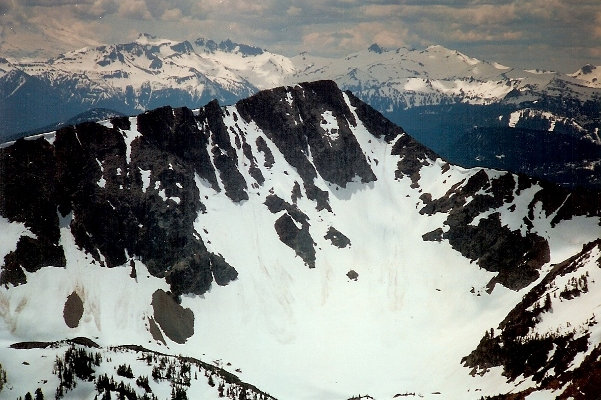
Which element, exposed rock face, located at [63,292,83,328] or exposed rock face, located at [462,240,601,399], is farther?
exposed rock face, located at [63,292,83,328]

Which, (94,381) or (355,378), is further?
(355,378)

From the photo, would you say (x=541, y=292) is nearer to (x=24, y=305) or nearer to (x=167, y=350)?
(x=167, y=350)

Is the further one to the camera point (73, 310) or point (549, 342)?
point (73, 310)

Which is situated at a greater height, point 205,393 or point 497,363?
point 497,363

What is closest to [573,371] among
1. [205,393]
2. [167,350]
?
[205,393]

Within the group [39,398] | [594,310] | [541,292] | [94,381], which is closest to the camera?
[39,398]

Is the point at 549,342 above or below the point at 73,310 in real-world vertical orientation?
below

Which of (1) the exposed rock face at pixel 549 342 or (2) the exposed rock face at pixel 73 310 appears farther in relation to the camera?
(2) the exposed rock face at pixel 73 310

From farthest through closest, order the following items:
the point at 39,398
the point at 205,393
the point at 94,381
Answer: the point at 205,393, the point at 94,381, the point at 39,398

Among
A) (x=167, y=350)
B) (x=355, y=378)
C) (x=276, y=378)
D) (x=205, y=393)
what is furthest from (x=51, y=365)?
(x=355, y=378)

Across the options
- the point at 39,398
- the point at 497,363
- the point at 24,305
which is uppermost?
the point at 24,305
